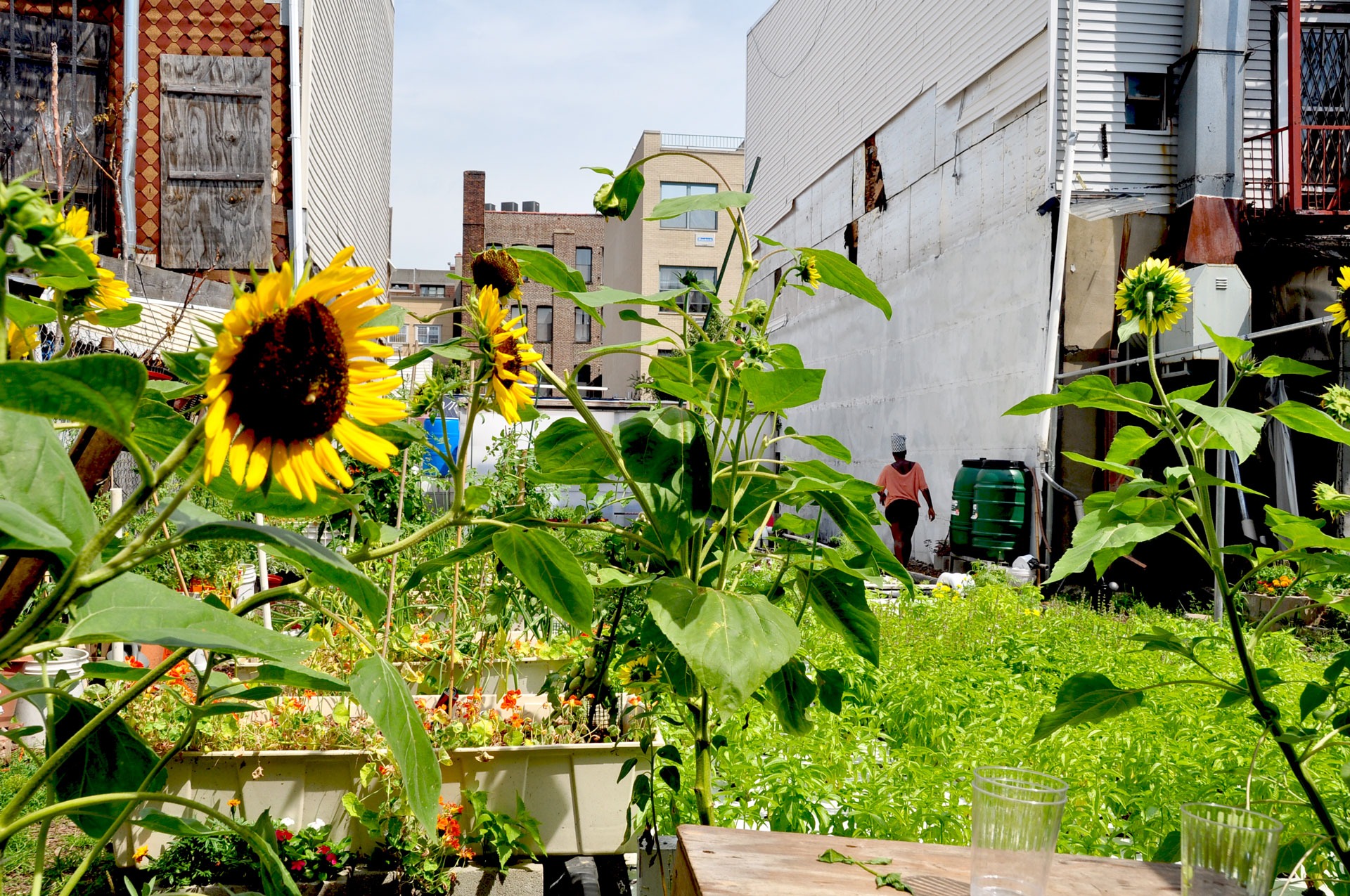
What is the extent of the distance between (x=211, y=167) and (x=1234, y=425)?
8.32 meters

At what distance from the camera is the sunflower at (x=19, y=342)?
733 millimetres

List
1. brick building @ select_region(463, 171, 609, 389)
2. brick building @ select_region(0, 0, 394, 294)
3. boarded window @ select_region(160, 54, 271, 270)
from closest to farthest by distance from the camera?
brick building @ select_region(0, 0, 394, 294) → boarded window @ select_region(160, 54, 271, 270) → brick building @ select_region(463, 171, 609, 389)

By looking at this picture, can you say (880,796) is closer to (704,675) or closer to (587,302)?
(704,675)

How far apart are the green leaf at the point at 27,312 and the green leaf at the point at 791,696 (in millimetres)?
1029

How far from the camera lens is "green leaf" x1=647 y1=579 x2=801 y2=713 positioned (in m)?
1.06

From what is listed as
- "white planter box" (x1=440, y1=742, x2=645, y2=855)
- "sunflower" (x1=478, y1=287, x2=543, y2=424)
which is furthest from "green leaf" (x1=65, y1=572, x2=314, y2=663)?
"white planter box" (x1=440, y1=742, x2=645, y2=855)

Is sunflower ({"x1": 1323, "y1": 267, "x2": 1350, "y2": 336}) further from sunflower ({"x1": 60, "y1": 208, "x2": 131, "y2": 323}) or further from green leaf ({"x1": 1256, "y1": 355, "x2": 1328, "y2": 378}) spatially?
sunflower ({"x1": 60, "y1": 208, "x2": 131, "y2": 323})

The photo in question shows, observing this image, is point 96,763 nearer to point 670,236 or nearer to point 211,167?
point 211,167

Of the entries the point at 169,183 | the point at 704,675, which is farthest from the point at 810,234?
the point at 704,675

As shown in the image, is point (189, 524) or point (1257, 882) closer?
point (189, 524)

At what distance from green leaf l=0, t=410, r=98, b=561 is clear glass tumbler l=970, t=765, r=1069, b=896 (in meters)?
0.83

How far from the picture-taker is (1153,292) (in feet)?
5.75

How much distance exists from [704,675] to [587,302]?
0.43m

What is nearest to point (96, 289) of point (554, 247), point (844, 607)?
point (844, 607)
